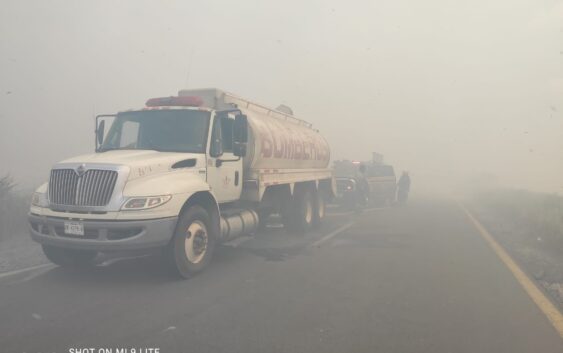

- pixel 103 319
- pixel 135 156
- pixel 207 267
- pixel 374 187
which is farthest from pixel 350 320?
pixel 374 187

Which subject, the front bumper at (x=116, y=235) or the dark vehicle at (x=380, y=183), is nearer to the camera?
the front bumper at (x=116, y=235)

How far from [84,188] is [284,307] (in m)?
3.10

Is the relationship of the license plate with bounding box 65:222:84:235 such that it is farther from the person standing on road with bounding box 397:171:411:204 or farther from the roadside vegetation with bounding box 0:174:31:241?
the person standing on road with bounding box 397:171:411:204

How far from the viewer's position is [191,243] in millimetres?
5992

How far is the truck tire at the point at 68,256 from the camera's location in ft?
20.2

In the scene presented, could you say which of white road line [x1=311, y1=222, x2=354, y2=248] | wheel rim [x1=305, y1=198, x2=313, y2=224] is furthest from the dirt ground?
wheel rim [x1=305, y1=198, x2=313, y2=224]

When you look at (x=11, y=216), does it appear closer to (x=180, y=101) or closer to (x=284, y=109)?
(x=180, y=101)

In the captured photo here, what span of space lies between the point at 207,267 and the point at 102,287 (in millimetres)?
1663

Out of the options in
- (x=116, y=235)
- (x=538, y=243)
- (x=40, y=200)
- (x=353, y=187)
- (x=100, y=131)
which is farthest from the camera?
(x=353, y=187)

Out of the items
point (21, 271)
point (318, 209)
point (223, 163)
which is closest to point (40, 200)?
point (21, 271)

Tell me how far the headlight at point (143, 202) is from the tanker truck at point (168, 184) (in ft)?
0.04

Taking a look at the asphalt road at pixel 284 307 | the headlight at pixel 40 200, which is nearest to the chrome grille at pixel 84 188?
the headlight at pixel 40 200

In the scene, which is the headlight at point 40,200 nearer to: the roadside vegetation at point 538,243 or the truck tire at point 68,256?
the truck tire at point 68,256

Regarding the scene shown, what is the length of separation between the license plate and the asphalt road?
728 millimetres
